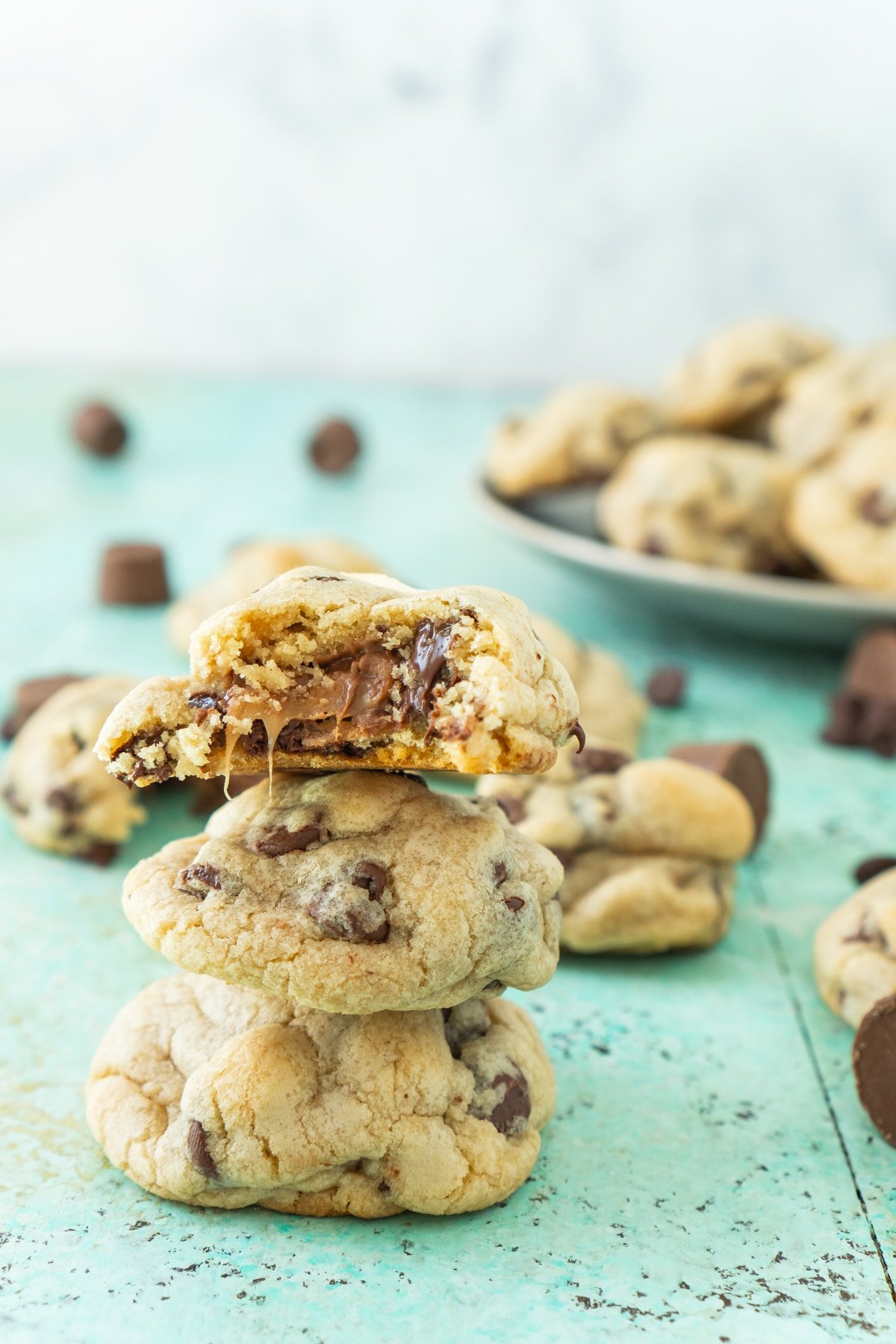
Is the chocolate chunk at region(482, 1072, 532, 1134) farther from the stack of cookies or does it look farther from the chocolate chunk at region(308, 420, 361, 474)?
the chocolate chunk at region(308, 420, 361, 474)

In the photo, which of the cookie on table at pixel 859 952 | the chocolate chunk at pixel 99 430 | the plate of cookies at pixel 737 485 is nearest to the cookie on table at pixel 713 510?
the plate of cookies at pixel 737 485

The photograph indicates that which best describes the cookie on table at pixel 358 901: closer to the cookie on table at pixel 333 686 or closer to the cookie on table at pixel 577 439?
the cookie on table at pixel 333 686

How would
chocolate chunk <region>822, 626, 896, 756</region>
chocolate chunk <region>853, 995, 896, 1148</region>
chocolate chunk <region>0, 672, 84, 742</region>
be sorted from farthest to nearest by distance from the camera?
chocolate chunk <region>822, 626, 896, 756</region> < chocolate chunk <region>0, 672, 84, 742</region> < chocolate chunk <region>853, 995, 896, 1148</region>

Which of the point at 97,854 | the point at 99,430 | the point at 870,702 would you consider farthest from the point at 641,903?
the point at 99,430

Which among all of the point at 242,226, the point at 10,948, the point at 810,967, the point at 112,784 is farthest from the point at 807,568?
the point at 242,226

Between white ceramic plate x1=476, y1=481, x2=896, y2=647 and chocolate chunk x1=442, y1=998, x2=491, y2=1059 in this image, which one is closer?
chocolate chunk x1=442, y1=998, x2=491, y2=1059

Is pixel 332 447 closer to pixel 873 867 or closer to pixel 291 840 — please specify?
pixel 873 867

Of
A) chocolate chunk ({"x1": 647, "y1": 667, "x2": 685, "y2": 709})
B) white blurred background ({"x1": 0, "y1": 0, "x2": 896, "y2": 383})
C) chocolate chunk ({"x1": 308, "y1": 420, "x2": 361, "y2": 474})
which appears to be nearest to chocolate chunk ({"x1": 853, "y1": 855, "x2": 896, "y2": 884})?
chocolate chunk ({"x1": 647, "y1": 667, "x2": 685, "y2": 709})

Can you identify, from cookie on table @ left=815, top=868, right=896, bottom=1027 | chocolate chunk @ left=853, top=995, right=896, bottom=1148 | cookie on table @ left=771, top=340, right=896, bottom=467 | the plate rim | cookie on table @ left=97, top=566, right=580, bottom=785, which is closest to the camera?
cookie on table @ left=97, top=566, right=580, bottom=785
